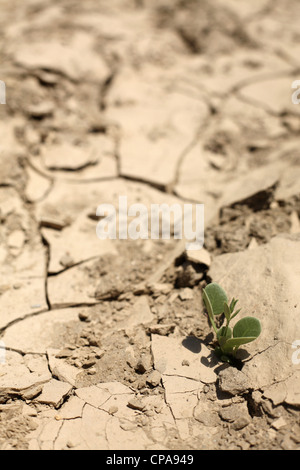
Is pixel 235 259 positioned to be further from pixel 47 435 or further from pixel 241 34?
pixel 241 34

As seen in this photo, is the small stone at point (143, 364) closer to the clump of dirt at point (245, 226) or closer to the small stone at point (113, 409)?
the small stone at point (113, 409)

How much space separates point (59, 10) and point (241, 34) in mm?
1807

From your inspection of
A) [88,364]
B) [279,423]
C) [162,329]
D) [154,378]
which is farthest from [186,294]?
[279,423]

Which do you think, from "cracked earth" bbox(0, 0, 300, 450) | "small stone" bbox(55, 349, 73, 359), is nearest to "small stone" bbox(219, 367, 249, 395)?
"cracked earth" bbox(0, 0, 300, 450)

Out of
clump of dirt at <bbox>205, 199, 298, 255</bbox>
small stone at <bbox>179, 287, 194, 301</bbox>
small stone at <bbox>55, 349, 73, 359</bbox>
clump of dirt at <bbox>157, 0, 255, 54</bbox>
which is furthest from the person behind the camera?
clump of dirt at <bbox>157, 0, 255, 54</bbox>

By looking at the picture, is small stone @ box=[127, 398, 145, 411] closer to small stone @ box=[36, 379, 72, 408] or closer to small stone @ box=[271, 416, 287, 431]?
small stone @ box=[36, 379, 72, 408]

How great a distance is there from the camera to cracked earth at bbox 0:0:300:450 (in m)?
1.71

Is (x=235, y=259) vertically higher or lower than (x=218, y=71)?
lower

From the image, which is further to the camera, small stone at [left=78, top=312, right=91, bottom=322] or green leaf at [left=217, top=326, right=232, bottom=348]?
small stone at [left=78, top=312, right=91, bottom=322]

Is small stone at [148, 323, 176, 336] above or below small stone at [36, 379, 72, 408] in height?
above

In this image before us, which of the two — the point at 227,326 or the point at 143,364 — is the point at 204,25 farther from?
the point at 143,364

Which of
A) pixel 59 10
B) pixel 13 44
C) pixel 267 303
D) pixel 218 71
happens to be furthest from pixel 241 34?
pixel 267 303

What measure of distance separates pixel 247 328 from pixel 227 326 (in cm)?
9

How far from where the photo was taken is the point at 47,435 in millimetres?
1643
